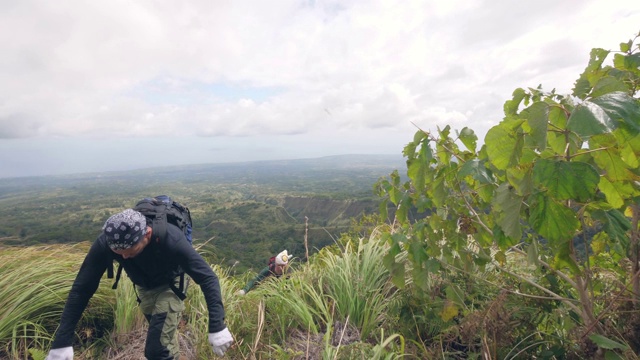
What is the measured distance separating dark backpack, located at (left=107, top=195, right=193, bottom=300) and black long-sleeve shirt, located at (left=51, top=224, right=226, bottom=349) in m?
0.06

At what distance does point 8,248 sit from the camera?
470 cm

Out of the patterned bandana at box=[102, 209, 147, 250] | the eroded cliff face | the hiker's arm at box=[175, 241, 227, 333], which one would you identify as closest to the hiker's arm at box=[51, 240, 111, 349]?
the patterned bandana at box=[102, 209, 147, 250]

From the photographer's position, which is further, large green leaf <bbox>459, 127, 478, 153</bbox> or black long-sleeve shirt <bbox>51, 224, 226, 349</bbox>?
black long-sleeve shirt <bbox>51, 224, 226, 349</bbox>

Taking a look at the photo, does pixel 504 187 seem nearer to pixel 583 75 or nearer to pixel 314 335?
Answer: pixel 583 75

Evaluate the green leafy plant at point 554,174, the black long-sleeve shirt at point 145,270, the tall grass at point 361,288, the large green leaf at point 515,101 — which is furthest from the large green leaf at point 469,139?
the black long-sleeve shirt at point 145,270

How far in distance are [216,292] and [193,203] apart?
9111 cm

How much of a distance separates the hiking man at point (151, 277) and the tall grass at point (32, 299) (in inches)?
32.3

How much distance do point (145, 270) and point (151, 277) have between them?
93mm

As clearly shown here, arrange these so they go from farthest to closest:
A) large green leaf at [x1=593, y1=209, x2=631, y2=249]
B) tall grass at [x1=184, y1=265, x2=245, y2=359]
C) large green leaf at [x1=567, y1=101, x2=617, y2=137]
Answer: tall grass at [x1=184, y1=265, x2=245, y2=359]
large green leaf at [x1=593, y1=209, x2=631, y2=249]
large green leaf at [x1=567, y1=101, x2=617, y2=137]

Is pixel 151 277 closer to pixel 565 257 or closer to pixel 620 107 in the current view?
pixel 565 257

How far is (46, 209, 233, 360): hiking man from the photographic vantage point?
8.05 ft

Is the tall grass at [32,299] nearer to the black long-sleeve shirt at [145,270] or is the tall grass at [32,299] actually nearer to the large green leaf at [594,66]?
the black long-sleeve shirt at [145,270]

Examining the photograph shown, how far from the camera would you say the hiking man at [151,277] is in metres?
2.46

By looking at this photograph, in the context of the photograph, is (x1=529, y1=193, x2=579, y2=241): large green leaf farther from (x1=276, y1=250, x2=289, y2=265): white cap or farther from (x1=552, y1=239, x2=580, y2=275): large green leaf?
(x1=276, y1=250, x2=289, y2=265): white cap
